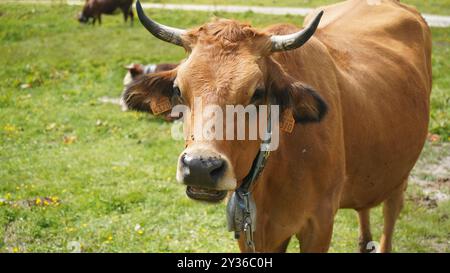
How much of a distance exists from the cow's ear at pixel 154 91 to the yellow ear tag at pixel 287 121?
2.50 ft

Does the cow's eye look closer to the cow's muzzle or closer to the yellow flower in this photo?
the cow's muzzle

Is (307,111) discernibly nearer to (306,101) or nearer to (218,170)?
(306,101)

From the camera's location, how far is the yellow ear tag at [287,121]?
3.61 meters

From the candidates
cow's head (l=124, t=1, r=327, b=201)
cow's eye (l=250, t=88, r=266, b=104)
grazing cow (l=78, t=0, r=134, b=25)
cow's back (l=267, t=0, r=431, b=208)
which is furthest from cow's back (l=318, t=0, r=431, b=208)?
grazing cow (l=78, t=0, r=134, b=25)

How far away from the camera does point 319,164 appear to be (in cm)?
392

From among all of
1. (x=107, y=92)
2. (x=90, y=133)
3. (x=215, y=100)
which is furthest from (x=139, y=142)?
(x=215, y=100)

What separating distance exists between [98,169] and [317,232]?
14.6ft

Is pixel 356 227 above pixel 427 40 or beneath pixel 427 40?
beneath

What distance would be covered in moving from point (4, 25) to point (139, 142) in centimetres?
782

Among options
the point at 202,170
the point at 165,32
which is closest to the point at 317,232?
the point at 202,170

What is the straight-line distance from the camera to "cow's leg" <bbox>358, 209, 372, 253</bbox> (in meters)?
5.85

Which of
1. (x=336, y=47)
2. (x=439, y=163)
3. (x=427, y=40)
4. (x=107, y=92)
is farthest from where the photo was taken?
(x=107, y=92)

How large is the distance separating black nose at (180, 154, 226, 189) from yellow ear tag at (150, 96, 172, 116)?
0.91m

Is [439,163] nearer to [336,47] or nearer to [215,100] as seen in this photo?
[336,47]
